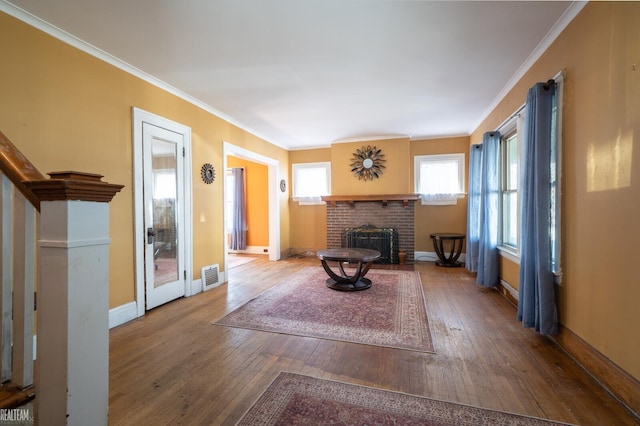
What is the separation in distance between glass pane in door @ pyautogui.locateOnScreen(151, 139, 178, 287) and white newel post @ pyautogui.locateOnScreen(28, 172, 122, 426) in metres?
2.37

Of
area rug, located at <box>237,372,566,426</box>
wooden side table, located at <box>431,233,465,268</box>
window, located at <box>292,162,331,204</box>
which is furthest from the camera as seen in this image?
window, located at <box>292,162,331,204</box>

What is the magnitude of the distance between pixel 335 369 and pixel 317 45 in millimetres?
2636

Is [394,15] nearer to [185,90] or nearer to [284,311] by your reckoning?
[185,90]

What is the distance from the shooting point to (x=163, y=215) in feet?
10.6

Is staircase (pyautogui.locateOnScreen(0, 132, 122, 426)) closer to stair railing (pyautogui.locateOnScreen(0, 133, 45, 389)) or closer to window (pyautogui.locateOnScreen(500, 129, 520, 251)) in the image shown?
stair railing (pyautogui.locateOnScreen(0, 133, 45, 389))

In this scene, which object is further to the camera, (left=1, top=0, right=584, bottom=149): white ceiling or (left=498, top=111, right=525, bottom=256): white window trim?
(left=498, top=111, right=525, bottom=256): white window trim

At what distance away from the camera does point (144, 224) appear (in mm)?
2973

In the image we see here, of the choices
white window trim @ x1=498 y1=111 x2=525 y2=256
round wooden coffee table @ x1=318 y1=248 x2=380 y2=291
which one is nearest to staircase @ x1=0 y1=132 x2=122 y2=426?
round wooden coffee table @ x1=318 y1=248 x2=380 y2=291

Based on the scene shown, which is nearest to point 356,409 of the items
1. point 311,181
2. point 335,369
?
point 335,369

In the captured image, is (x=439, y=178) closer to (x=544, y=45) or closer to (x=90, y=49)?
(x=544, y=45)

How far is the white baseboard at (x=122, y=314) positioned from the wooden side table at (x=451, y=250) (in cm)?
470

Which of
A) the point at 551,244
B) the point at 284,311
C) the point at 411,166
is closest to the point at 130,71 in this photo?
the point at 284,311

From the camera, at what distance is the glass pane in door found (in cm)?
314

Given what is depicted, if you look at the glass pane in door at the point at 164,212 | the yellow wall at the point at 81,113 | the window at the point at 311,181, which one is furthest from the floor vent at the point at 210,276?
the window at the point at 311,181
